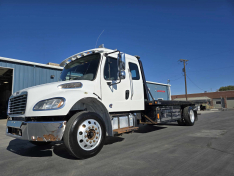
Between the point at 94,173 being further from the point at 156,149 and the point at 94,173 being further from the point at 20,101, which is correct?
the point at 20,101

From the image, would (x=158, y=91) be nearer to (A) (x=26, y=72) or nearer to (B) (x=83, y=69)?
(A) (x=26, y=72)

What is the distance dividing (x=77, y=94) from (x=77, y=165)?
1420 mm

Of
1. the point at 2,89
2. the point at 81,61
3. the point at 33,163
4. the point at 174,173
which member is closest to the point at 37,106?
the point at 33,163

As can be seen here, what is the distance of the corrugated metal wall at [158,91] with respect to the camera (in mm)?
27375

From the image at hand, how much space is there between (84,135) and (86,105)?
3.67 feet

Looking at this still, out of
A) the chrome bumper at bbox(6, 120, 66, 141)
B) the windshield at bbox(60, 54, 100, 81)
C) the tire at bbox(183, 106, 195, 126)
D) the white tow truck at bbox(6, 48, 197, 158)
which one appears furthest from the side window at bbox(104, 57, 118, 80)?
the tire at bbox(183, 106, 195, 126)

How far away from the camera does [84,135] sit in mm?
3646

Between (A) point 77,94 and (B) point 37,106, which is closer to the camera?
(B) point 37,106

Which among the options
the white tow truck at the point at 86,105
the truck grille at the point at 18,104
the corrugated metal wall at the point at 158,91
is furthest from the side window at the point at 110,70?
the corrugated metal wall at the point at 158,91

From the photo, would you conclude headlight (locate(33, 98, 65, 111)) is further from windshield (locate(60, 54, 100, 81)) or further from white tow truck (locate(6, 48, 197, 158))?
windshield (locate(60, 54, 100, 81))

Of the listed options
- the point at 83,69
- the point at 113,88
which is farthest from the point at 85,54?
the point at 113,88

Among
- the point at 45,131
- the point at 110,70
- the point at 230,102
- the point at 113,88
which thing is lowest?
the point at 45,131

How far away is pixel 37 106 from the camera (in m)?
3.51

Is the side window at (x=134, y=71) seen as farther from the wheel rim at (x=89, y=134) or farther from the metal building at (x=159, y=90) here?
the metal building at (x=159, y=90)
